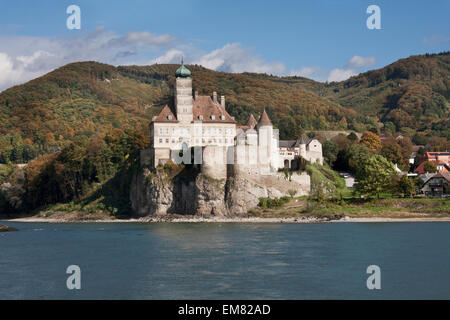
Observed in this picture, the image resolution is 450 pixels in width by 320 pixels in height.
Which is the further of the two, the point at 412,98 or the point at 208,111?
the point at 412,98

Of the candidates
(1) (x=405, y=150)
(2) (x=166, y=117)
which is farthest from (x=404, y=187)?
(2) (x=166, y=117)

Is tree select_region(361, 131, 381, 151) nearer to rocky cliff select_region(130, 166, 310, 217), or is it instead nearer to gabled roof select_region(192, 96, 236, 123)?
rocky cliff select_region(130, 166, 310, 217)

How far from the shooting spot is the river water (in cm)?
2838

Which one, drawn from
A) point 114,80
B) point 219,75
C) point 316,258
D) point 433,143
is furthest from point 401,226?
point 114,80

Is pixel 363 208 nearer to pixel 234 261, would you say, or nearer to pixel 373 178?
pixel 373 178

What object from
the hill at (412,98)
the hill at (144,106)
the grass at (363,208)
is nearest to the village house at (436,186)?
the grass at (363,208)

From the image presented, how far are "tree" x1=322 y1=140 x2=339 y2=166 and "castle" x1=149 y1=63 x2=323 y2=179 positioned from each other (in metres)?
9.67

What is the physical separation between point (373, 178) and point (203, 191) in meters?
17.5

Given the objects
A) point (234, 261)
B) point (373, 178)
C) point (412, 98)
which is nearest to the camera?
point (234, 261)

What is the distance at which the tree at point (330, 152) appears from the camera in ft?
259

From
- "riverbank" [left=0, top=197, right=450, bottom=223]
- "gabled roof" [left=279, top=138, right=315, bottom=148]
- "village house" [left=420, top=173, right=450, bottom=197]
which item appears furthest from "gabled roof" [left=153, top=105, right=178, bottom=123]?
"village house" [left=420, top=173, right=450, bottom=197]

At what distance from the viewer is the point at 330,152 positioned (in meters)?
79.4

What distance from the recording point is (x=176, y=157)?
218 ft
